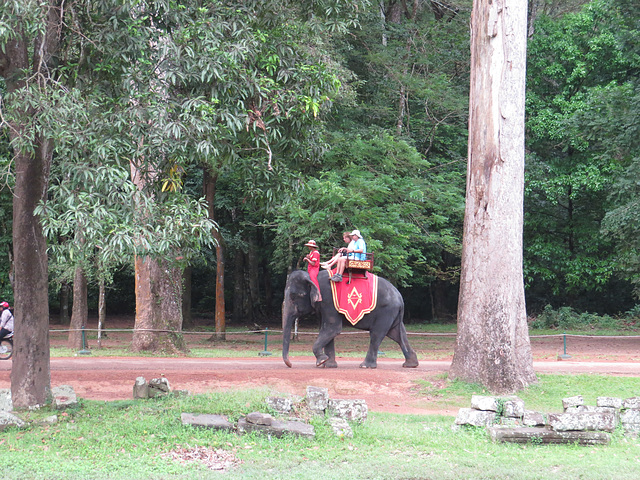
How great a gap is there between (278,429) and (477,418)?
272 centimetres

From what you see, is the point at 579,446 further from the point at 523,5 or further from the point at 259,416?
the point at 523,5

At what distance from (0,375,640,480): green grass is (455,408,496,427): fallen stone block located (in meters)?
0.14

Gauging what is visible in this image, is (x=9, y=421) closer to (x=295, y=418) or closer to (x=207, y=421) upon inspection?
(x=207, y=421)

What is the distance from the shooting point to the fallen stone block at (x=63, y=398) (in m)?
9.74

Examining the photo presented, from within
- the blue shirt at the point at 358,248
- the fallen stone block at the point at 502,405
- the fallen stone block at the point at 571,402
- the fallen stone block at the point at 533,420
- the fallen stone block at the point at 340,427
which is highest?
the blue shirt at the point at 358,248

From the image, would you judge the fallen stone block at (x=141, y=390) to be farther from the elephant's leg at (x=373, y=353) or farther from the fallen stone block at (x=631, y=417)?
the fallen stone block at (x=631, y=417)

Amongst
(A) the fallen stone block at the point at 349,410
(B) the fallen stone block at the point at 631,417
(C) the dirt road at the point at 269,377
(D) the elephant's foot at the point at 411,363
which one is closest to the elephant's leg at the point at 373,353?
Result: (C) the dirt road at the point at 269,377

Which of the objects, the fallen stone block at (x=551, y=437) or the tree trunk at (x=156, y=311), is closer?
the fallen stone block at (x=551, y=437)

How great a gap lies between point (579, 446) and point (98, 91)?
764cm

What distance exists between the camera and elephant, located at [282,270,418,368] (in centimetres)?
1436

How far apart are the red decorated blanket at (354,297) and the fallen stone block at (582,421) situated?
248 inches

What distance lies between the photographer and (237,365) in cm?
1497

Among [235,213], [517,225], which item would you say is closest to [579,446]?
[517,225]

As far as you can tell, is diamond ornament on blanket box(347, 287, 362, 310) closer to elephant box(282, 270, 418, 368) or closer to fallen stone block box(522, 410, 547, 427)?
elephant box(282, 270, 418, 368)
